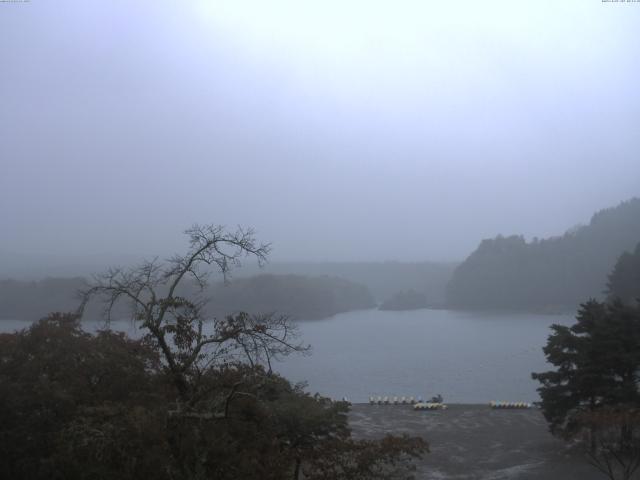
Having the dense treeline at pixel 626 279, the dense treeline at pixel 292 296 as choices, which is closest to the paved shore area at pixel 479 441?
the dense treeline at pixel 292 296

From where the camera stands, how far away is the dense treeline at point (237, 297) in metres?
32.3

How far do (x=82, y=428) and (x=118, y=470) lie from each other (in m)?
0.41

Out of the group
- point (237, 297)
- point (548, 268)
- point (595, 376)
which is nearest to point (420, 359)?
point (237, 297)

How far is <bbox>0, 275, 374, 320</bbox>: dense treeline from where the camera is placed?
3231cm

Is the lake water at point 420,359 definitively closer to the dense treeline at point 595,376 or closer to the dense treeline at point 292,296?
the dense treeline at point 292,296

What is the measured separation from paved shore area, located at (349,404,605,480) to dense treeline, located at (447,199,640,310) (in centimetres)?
4583

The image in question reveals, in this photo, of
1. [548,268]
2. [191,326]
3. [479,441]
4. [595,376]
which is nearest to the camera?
[191,326]

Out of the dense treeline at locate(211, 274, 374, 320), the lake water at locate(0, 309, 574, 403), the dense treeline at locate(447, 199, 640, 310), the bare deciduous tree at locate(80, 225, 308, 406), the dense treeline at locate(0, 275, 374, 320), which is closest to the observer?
the bare deciduous tree at locate(80, 225, 308, 406)

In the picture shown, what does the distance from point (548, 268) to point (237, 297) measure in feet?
131

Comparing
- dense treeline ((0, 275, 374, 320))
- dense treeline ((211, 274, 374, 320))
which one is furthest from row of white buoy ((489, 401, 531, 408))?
dense treeline ((211, 274, 374, 320))

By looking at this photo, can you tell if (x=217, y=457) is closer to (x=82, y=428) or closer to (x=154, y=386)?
(x=82, y=428)

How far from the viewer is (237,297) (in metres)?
35.3

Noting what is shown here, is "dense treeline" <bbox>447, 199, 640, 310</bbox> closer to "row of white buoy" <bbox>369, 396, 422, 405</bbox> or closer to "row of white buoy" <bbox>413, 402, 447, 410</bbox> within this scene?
"row of white buoy" <bbox>369, 396, 422, 405</bbox>

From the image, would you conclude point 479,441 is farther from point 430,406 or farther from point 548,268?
point 548,268
